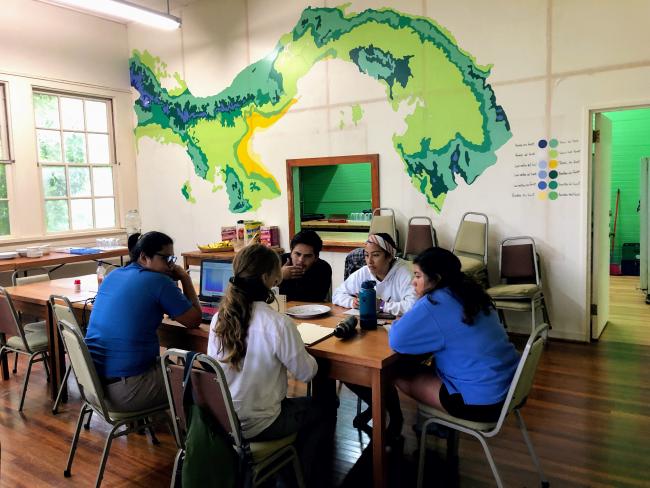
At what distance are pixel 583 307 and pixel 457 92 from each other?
2.12 m

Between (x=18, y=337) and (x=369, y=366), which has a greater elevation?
(x=369, y=366)

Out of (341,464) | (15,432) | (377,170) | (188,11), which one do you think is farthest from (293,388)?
(188,11)

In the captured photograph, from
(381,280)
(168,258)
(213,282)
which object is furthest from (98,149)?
(381,280)

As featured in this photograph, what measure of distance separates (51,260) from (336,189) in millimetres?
3897

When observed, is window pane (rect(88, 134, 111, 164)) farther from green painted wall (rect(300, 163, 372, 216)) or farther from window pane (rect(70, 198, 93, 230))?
green painted wall (rect(300, 163, 372, 216))

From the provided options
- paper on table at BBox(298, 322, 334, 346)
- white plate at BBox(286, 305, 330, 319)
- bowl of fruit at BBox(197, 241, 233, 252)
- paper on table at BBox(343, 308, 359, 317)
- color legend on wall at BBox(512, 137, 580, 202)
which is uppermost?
color legend on wall at BBox(512, 137, 580, 202)

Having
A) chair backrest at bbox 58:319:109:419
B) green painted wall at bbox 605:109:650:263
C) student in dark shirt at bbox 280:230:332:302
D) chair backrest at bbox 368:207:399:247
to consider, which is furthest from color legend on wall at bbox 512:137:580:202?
green painted wall at bbox 605:109:650:263

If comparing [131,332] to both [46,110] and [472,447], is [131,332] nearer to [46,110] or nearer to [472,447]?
[472,447]

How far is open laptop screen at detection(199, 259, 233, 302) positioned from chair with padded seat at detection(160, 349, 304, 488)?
0.91 metres

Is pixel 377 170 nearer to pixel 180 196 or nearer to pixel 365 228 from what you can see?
pixel 365 228

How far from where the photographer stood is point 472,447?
2.66 meters

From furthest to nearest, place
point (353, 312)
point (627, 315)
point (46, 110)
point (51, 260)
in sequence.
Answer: point (46, 110), point (51, 260), point (627, 315), point (353, 312)

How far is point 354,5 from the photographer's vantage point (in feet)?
16.6

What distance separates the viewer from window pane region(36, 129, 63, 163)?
6133 millimetres
